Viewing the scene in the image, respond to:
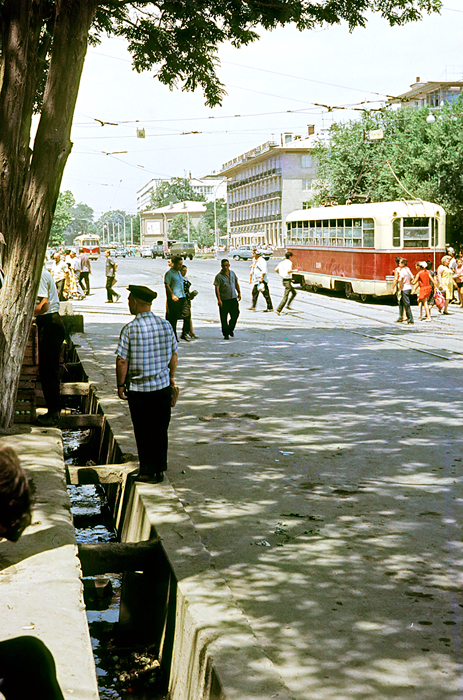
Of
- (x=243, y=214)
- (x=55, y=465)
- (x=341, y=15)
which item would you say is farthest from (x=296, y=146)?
(x=55, y=465)

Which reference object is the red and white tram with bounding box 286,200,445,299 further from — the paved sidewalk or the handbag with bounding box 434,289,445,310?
the paved sidewalk

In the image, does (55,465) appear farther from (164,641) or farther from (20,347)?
(164,641)

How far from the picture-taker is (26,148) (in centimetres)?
781

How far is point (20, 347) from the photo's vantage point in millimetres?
8023

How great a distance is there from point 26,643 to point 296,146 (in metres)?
94.8

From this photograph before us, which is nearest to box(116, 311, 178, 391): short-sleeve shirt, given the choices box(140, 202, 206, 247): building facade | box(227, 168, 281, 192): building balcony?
box(227, 168, 281, 192): building balcony

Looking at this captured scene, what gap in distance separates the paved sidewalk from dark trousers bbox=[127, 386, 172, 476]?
329 mm

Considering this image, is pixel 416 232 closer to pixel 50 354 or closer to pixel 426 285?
pixel 426 285

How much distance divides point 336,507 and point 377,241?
71.4 feet

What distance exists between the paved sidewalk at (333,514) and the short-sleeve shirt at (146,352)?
90cm

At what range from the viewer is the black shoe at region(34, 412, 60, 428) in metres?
8.55

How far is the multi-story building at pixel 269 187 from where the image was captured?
312 feet

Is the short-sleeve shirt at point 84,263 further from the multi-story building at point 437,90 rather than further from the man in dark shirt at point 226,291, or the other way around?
the multi-story building at point 437,90

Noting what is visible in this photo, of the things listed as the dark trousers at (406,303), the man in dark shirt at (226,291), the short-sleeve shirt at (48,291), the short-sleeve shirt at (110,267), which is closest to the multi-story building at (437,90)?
the short-sleeve shirt at (110,267)
